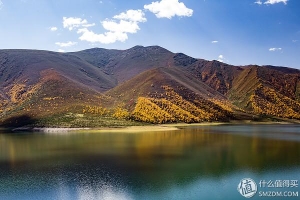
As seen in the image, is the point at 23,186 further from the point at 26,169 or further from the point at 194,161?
the point at 194,161

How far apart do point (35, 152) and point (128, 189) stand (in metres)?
47.8

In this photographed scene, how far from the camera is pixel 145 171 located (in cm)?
6016

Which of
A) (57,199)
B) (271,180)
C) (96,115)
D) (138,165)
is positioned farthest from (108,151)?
(96,115)

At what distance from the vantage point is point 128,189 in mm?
48688
